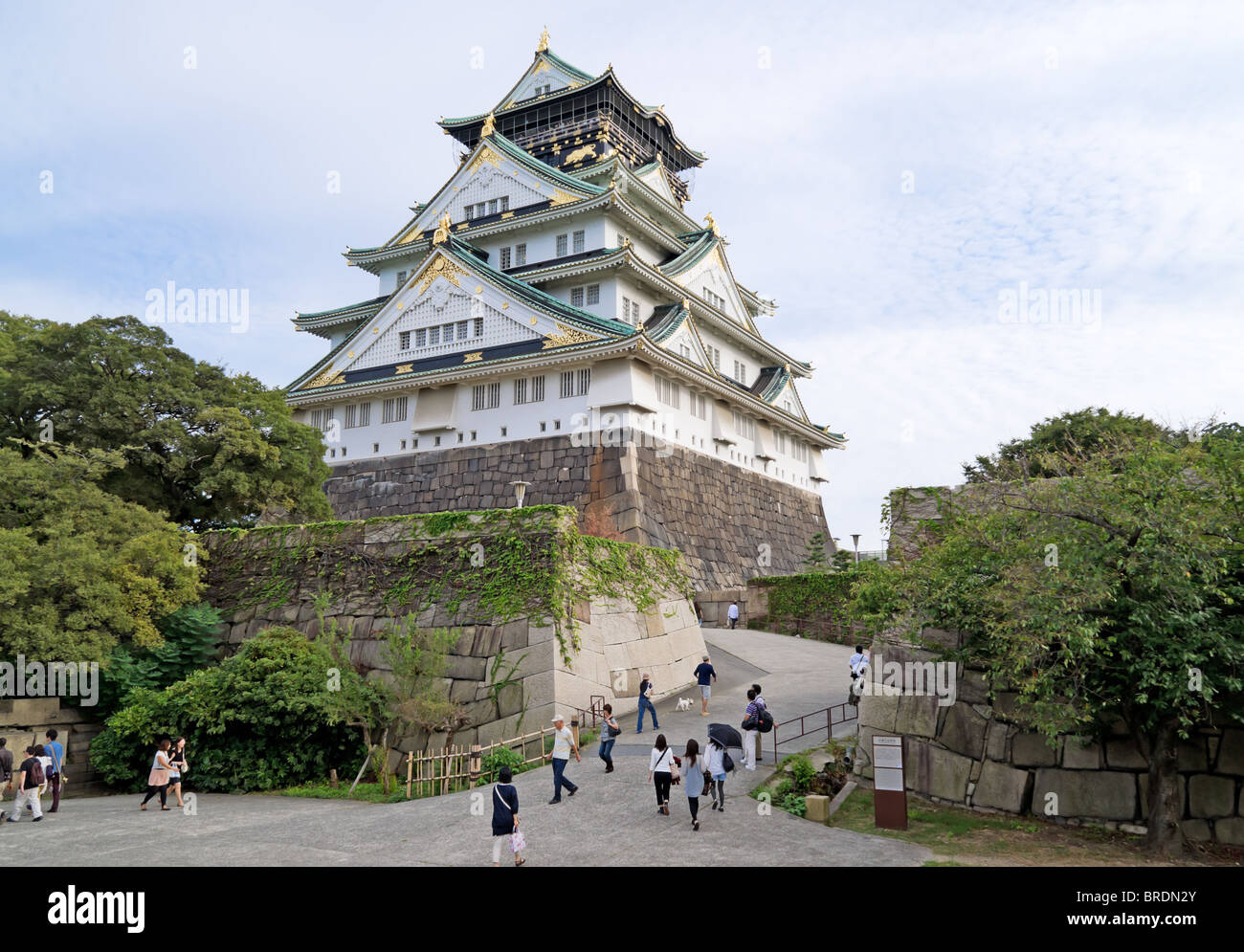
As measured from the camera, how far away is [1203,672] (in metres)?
11.1

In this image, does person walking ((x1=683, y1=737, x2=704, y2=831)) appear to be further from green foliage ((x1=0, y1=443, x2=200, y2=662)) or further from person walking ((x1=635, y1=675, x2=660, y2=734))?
green foliage ((x1=0, y1=443, x2=200, y2=662))

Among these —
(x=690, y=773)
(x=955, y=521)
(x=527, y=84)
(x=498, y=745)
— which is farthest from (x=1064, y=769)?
(x=527, y=84)

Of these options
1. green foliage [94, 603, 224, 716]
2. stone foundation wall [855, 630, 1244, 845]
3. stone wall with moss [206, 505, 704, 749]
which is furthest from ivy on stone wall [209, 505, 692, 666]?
stone foundation wall [855, 630, 1244, 845]

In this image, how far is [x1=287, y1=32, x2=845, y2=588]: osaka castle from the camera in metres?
32.0

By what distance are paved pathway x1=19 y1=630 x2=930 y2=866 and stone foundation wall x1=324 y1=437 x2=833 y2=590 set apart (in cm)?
1402

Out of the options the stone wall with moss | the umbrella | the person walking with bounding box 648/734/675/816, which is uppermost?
the stone wall with moss

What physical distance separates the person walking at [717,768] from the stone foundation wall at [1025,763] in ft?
10.3

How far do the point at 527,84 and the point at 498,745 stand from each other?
138 feet

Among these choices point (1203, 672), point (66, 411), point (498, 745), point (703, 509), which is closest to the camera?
point (1203, 672)

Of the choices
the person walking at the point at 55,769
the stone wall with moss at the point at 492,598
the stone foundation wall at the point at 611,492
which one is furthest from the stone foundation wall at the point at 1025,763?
the stone foundation wall at the point at 611,492

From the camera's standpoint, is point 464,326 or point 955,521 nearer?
point 955,521

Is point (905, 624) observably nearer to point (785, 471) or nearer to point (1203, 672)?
point (1203, 672)

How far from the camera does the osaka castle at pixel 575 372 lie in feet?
105

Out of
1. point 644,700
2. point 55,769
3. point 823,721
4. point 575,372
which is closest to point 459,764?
point 644,700
